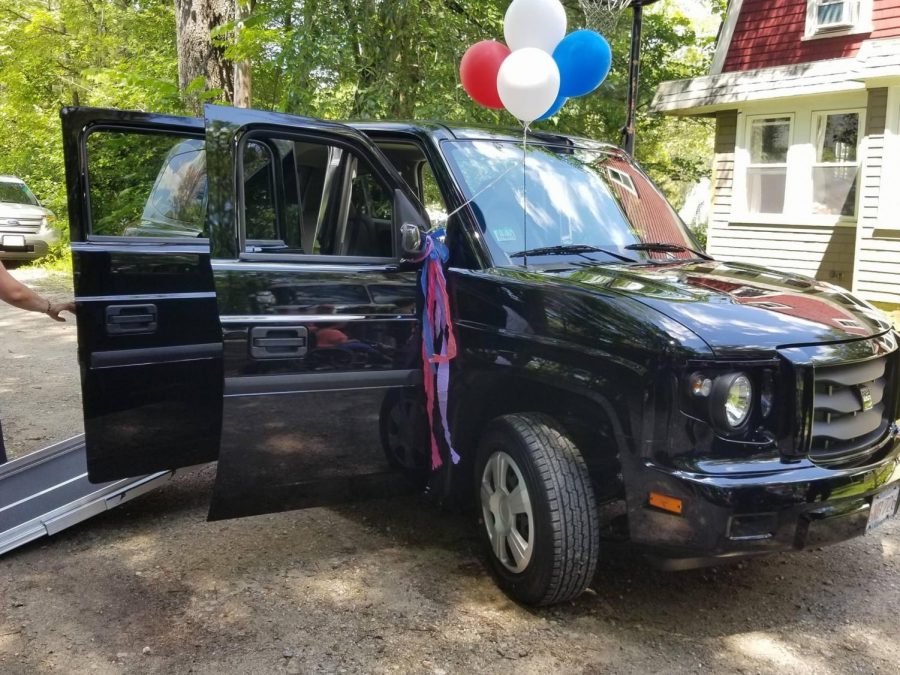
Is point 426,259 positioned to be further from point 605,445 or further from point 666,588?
point 666,588

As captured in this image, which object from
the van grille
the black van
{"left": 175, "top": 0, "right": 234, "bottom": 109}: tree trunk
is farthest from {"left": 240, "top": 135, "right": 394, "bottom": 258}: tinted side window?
{"left": 175, "top": 0, "right": 234, "bottom": 109}: tree trunk

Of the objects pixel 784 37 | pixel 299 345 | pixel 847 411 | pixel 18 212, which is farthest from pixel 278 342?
pixel 18 212

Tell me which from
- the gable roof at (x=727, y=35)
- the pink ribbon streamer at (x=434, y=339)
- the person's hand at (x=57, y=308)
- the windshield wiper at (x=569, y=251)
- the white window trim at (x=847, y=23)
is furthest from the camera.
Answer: the gable roof at (x=727, y=35)

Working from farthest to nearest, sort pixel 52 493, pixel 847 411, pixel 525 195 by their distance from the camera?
1. pixel 52 493
2. pixel 525 195
3. pixel 847 411

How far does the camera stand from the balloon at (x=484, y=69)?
179 inches

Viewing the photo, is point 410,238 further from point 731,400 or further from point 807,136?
point 807,136

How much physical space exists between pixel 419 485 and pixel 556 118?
8.88m

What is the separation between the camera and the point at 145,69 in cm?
1366

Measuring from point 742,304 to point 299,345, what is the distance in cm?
173

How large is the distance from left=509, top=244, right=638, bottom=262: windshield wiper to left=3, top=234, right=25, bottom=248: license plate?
47.0 ft

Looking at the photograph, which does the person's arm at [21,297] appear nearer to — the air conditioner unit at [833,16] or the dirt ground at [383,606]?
the dirt ground at [383,606]

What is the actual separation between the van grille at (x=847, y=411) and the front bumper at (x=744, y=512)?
0.09 metres

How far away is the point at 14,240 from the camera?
15.1 m

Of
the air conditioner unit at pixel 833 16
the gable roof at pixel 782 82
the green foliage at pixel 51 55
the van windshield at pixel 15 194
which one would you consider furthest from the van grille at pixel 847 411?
the green foliage at pixel 51 55
